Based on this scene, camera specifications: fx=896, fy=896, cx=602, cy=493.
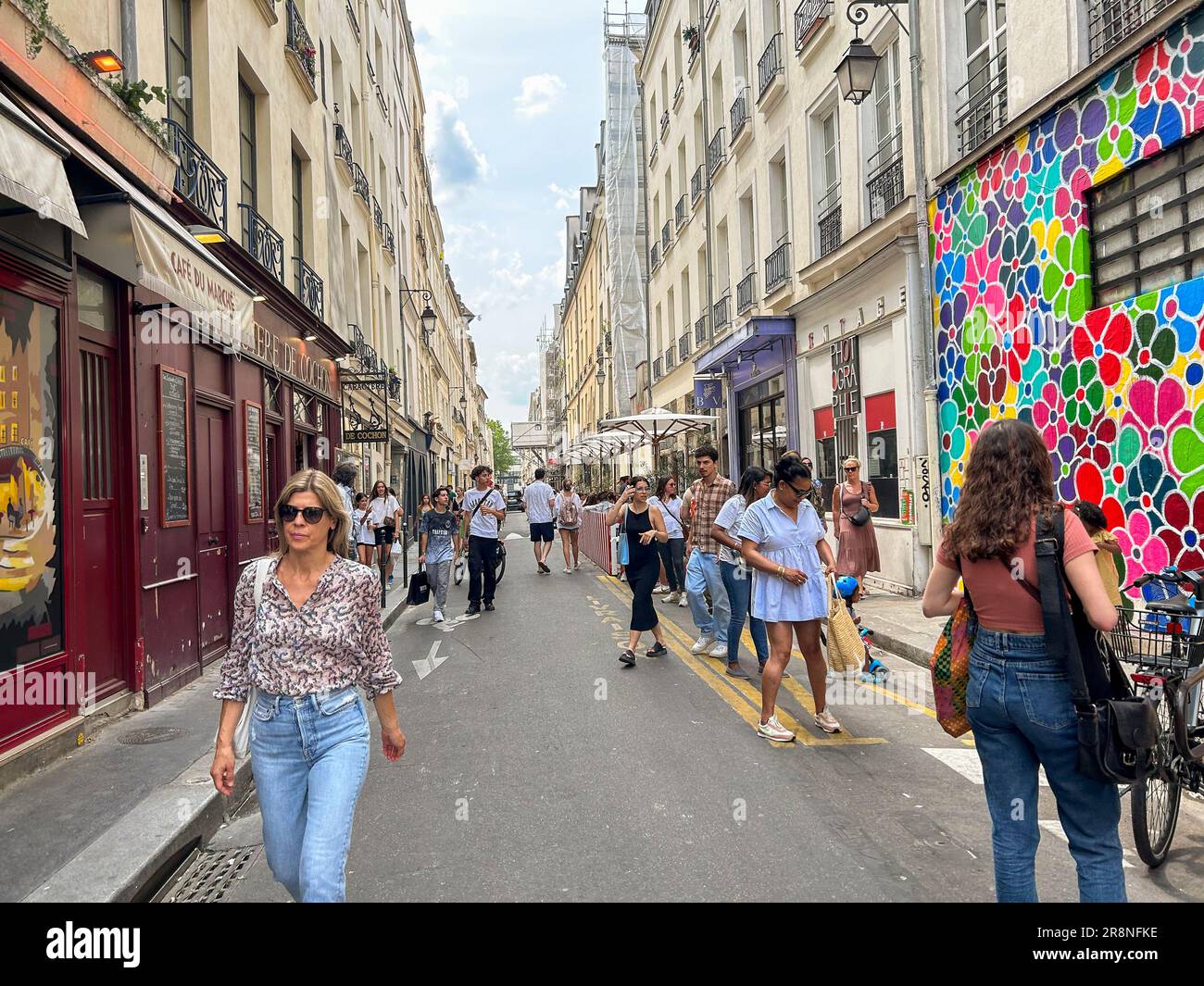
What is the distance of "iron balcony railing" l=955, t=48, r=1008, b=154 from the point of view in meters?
10.1

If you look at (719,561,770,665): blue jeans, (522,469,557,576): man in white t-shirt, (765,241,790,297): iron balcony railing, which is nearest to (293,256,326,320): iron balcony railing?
(522,469,557,576): man in white t-shirt

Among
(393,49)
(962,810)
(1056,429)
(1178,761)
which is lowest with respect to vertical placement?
(962,810)

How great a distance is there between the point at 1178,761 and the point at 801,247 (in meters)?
13.8

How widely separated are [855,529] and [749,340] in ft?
22.9

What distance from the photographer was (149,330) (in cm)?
724

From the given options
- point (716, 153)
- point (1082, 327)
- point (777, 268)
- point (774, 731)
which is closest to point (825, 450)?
point (777, 268)

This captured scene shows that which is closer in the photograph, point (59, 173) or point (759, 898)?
point (759, 898)

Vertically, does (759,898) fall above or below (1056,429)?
below

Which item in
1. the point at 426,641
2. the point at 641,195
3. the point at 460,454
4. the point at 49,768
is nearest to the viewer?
the point at 49,768

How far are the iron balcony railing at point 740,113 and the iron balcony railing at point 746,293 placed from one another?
3072 millimetres

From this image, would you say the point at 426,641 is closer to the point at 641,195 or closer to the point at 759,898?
the point at 759,898

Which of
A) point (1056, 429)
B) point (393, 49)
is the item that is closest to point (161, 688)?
point (1056, 429)

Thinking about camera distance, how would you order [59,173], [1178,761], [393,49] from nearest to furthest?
[1178,761] → [59,173] → [393,49]

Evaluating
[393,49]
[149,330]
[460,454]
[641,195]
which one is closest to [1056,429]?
[149,330]
